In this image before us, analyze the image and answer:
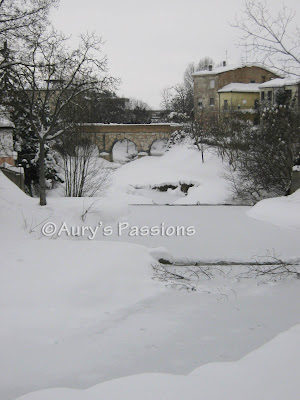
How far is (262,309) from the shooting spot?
6715mm

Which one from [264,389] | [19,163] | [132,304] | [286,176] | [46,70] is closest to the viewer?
[264,389]

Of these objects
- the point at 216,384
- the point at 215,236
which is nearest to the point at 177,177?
the point at 215,236

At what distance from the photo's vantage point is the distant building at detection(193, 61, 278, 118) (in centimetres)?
4709

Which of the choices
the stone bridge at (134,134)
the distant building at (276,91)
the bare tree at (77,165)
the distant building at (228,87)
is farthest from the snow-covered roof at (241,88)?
the bare tree at (77,165)

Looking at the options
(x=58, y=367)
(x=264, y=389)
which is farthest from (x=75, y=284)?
(x=264, y=389)

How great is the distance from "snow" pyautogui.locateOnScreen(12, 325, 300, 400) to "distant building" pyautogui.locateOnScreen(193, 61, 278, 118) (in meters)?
43.3

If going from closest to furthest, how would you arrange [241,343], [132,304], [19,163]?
1. [241,343]
2. [132,304]
3. [19,163]

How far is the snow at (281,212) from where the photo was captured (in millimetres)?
14125

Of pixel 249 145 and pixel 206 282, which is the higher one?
pixel 249 145

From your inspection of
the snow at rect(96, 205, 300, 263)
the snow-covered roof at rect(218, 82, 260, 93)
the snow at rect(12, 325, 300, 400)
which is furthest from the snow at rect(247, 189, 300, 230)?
the snow-covered roof at rect(218, 82, 260, 93)

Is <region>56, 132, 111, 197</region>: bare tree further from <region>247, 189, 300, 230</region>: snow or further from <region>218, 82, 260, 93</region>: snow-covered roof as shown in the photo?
<region>218, 82, 260, 93</region>: snow-covered roof

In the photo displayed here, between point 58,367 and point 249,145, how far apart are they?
21.9 m

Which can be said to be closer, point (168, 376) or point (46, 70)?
point (168, 376)

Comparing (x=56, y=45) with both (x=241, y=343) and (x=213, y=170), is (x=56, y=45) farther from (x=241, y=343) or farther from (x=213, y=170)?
(x=213, y=170)
